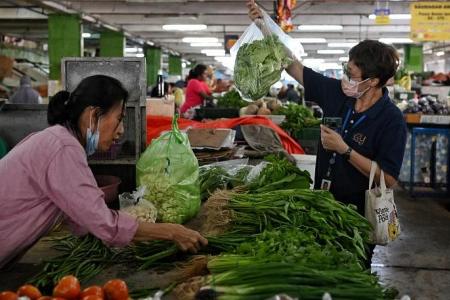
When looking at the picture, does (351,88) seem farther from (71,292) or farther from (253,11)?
(71,292)

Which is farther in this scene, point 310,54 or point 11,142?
point 310,54

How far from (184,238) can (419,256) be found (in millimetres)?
4606

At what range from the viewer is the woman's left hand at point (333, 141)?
346 cm

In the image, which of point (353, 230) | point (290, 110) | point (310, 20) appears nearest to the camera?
point (353, 230)

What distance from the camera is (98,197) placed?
245 cm

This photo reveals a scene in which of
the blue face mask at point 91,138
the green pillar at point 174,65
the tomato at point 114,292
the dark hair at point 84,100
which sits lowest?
the tomato at point 114,292

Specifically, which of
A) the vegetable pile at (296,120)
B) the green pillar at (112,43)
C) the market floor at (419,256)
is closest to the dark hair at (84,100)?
the market floor at (419,256)

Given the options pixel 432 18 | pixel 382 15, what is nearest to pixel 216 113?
pixel 382 15

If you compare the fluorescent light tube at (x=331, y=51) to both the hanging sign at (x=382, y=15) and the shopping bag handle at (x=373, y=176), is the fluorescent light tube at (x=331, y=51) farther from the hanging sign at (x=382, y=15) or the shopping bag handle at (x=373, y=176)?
the shopping bag handle at (x=373, y=176)

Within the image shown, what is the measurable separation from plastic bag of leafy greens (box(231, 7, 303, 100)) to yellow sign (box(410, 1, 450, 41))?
11.6 m

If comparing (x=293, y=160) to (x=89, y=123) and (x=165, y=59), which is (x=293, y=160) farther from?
(x=165, y=59)

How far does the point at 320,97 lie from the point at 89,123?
1.86 metres

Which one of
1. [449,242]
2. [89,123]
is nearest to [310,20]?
[449,242]

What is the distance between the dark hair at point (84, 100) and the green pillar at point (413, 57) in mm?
29135
